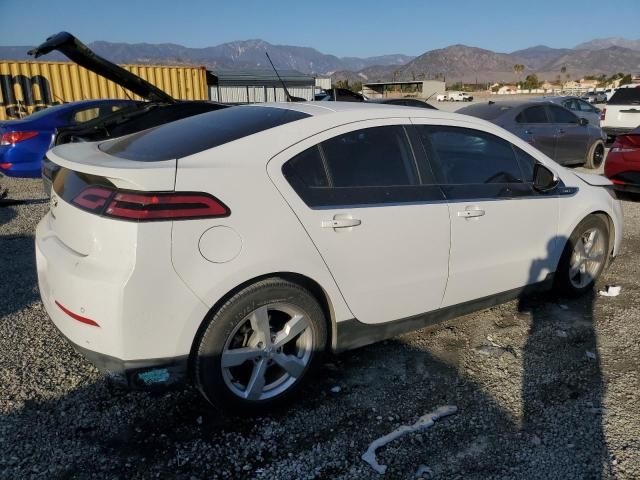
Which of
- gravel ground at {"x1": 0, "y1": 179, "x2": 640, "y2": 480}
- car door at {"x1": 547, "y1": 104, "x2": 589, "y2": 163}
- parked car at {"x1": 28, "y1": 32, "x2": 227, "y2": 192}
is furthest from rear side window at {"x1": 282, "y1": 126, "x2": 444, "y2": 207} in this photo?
car door at {"x1": 547, "y1": 104, "x2": 589, "y2": 163}

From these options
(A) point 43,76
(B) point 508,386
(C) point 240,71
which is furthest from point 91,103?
(C) point 240,71

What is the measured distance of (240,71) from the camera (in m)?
22.8

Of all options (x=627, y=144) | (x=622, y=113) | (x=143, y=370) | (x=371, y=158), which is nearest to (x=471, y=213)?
(x=371, y=158)

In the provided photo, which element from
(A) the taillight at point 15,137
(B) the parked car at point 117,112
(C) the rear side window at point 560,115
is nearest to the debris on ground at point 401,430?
(B) the parked car at point 117,112

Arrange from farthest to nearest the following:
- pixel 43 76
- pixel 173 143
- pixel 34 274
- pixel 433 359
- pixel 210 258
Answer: pixel 43 76
pixel 34 274
pixel 433 359
pixel 173 143
pixel 210 258

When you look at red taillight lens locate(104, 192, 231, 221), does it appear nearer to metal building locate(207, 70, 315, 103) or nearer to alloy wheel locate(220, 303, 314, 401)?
alloy wheel locate(220, 303, 314, 401)

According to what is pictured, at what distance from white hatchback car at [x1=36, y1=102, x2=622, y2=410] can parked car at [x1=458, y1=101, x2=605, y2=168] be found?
21.3 feet

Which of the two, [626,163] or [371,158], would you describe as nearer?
[371,158]

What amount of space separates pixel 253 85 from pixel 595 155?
50.5 feet

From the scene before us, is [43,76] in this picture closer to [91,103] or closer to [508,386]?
[91,103]

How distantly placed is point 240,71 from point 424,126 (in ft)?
69.5

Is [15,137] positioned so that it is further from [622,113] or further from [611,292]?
[622,113]

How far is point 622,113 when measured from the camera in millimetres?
13469

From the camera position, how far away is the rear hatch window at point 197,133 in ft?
8.64
